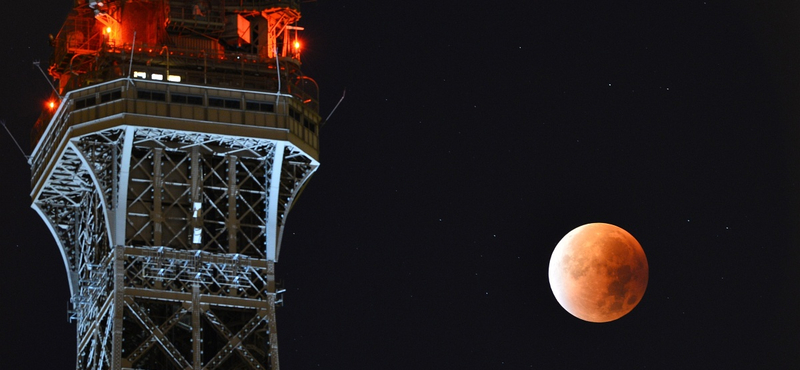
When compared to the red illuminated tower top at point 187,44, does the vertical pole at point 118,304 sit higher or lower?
lower

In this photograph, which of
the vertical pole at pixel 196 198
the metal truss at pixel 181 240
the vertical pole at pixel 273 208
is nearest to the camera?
the metal truss at pixel 181 240

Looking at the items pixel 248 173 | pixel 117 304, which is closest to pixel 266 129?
pixel 248 173

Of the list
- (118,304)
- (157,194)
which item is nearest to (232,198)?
(157,194)

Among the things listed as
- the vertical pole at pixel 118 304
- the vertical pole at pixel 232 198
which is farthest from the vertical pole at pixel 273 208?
the vertical pole at pixel 118 304

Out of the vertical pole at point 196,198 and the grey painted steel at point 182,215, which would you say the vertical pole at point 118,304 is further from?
the vertical pole at point 196,198

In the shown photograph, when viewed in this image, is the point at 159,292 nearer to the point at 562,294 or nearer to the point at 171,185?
the point at 171,185

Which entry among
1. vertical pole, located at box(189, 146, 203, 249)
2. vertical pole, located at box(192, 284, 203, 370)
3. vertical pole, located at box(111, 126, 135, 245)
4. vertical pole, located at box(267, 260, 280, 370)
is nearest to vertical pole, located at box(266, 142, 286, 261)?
vertical pole, located at box(267, 260, 280, 370)

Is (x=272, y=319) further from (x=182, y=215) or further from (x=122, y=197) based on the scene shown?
(x=122, y=197)
